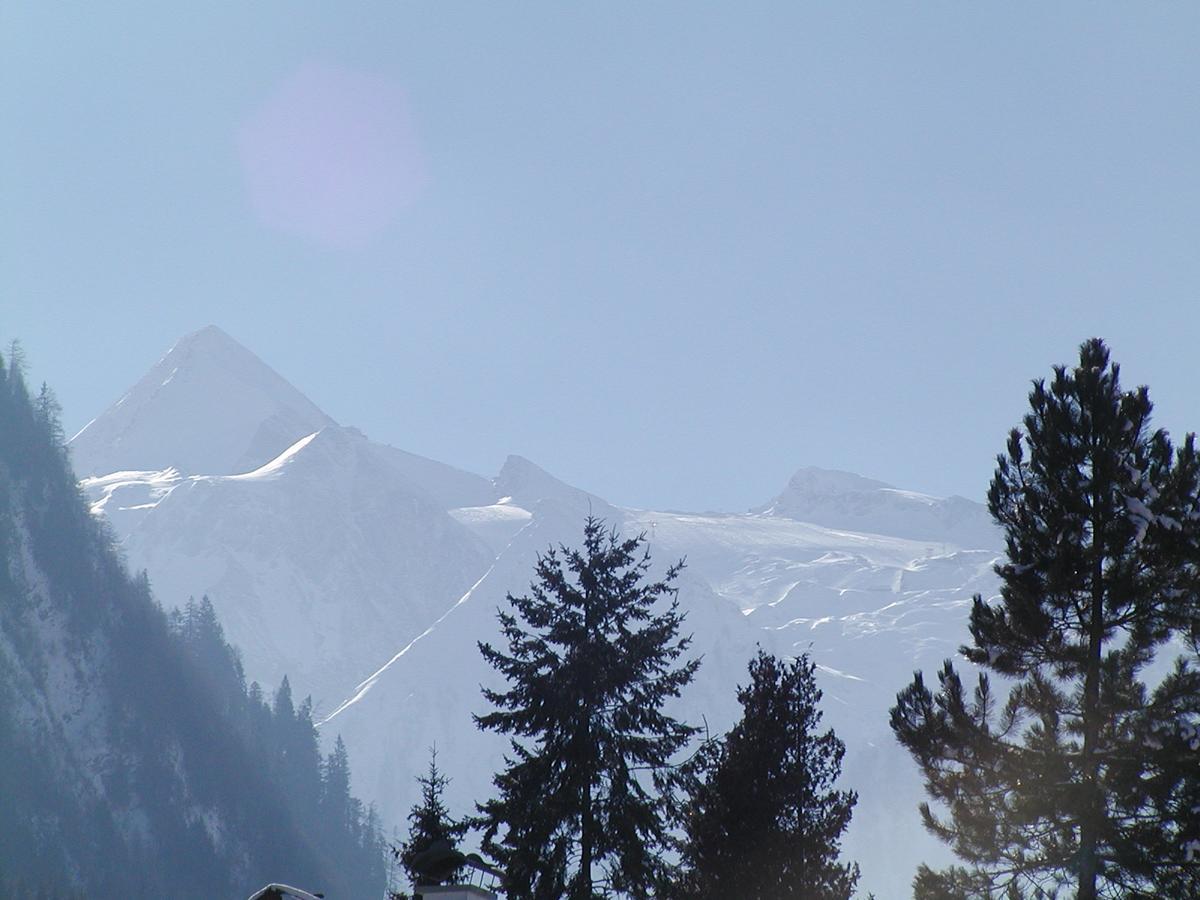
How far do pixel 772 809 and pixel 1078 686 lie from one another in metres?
6.61

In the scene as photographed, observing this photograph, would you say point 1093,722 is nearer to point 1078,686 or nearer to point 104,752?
point 1078,686

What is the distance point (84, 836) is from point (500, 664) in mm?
144658

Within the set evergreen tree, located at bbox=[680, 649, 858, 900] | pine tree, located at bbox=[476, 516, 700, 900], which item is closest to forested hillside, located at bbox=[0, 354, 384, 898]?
pine tree, located at bbox=[476, 516, 700, 900]

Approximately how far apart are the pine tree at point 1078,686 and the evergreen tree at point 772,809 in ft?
9.01

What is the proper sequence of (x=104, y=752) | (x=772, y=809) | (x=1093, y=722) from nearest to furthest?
1. (x=1093, y=722)
2. (x=772, y=809)
3. (x=104, y=752)

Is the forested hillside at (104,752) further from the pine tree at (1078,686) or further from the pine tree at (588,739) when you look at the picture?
the pine tree at (1078,686)

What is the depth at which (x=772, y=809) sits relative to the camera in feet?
99.3

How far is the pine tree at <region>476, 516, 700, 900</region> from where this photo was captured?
32.5 meters

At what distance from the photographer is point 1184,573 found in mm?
26359

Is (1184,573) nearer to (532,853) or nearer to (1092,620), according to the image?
(1092,620)

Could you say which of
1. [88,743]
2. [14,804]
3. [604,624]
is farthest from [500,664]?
[88,743]

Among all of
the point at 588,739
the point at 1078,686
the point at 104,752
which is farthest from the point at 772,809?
the point at 104,752

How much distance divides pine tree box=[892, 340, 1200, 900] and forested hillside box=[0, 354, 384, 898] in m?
140

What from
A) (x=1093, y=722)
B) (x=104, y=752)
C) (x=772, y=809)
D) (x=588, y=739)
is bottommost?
(x=104, y=752)
